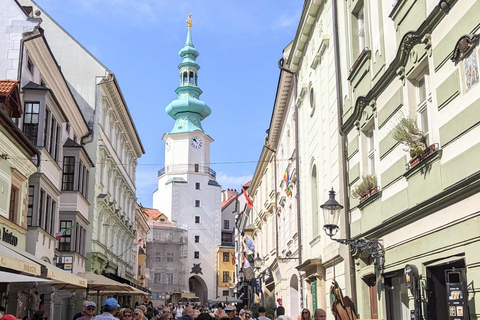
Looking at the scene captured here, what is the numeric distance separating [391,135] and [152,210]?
8005cm

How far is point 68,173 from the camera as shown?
2755 cm

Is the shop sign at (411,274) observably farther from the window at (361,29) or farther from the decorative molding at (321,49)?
the decorative molding at (321,49)

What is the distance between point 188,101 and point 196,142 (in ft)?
19.4

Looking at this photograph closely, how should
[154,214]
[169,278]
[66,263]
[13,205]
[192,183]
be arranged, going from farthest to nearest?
[192,183] < [154,214] < [169,278] < [66,263] < [13,205]

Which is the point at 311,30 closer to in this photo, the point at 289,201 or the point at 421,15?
the point at 289,201

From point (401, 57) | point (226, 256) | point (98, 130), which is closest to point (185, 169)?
point (226, 256)

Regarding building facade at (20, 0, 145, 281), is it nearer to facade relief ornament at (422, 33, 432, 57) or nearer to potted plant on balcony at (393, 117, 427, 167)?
potted plant on balcony at (393, 117, 427, 167)

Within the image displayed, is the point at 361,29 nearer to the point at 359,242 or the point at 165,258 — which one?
the point at 359,242

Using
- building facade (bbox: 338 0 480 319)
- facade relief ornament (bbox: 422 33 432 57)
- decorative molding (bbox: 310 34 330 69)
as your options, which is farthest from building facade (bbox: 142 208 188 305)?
facade relief ornament (bbox: 422 33 432 57)

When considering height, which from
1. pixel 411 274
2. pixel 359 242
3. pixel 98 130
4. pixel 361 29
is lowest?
pixel 411 274

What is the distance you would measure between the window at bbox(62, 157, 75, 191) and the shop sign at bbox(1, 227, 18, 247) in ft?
30.6

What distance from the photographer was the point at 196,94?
91312mm

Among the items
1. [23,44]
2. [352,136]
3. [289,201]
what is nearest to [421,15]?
[352,136]

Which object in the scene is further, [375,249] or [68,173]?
[68,173]
